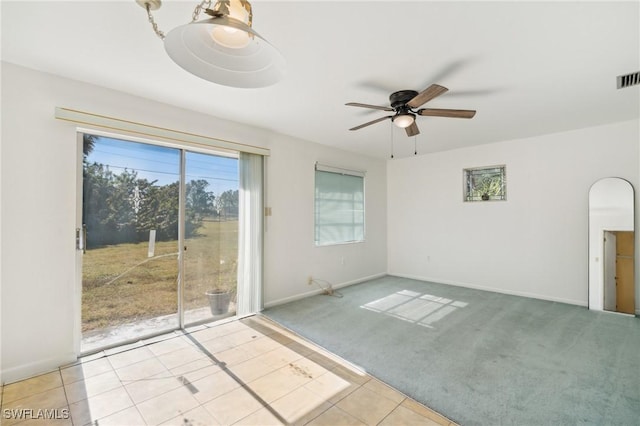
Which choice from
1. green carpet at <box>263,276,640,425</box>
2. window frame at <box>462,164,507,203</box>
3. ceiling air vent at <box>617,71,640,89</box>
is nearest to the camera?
green carpet at <box>263,276,640,425</box>

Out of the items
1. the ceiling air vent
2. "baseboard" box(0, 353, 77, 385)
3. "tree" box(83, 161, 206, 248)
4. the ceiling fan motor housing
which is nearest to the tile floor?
"baseboard" box(0, 353, 77, 385)

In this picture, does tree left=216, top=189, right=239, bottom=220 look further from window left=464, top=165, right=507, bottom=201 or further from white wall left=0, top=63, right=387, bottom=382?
window left=464, top=165, right=507, bottom=201

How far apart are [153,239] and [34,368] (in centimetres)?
138

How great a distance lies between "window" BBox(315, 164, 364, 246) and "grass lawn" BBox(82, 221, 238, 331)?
5.28 feet

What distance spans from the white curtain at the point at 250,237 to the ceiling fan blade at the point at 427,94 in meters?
2.18

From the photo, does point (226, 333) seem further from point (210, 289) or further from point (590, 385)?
point (590, 385)

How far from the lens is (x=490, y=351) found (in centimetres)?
277

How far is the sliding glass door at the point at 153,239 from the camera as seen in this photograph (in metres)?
2.81

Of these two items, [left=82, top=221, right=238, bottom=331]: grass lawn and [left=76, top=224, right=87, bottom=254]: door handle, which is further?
[left=82, top=221, right=238, bottom=331]: grass lawn

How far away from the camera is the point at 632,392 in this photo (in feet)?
6.98

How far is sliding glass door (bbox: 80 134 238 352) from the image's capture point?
2812 mm

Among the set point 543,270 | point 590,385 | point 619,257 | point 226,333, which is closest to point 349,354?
point 226,333

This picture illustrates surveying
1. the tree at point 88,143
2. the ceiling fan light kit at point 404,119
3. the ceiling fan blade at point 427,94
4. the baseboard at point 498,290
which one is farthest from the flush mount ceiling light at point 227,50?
the baseboard at point 498,290

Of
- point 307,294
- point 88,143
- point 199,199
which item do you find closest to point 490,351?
point 307,294
